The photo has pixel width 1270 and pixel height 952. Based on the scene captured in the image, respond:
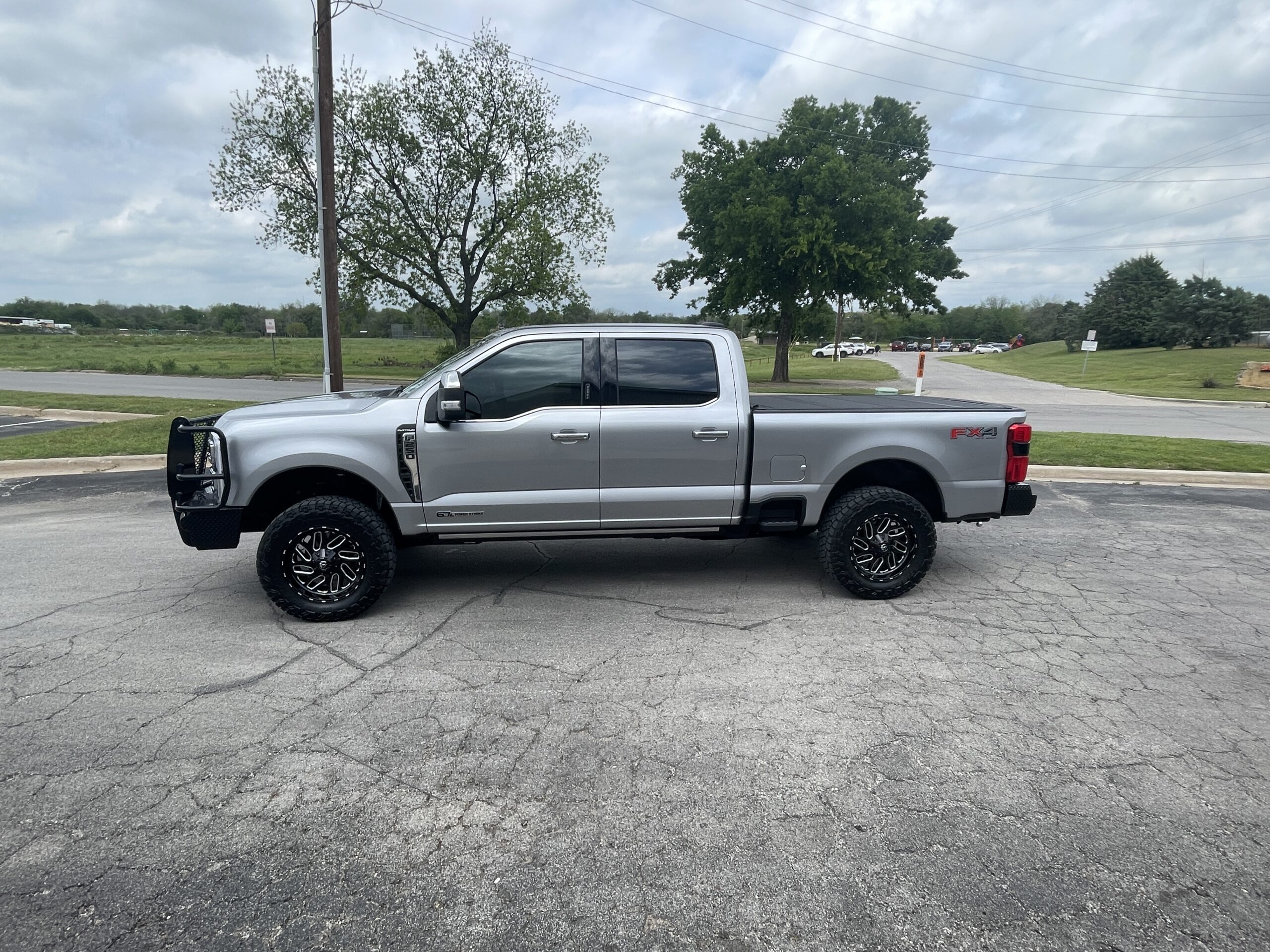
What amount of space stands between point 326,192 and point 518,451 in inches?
345

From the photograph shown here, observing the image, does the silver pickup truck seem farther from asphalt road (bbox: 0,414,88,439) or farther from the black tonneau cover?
asphalt road (bbox: 0,414,88,439)

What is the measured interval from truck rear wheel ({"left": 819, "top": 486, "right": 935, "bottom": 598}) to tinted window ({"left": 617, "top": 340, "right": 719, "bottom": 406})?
1.24m

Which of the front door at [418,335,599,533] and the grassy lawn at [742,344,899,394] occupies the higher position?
the grassy lawn at [742,344,899,394]

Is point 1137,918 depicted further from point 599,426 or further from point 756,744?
point 599,426

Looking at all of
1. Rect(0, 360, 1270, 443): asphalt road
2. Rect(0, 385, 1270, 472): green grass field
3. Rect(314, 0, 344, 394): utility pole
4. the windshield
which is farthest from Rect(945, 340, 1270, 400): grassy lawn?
the windshield

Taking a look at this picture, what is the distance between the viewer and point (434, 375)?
17.8 feet

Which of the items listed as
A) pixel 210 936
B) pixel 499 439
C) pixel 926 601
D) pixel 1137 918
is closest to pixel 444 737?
pixel 210 936

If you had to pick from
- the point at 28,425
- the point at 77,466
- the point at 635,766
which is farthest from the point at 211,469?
the point at 28,425

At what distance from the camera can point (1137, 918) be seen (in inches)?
96.3

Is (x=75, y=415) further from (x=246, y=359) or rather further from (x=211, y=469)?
(x=246, y=359)

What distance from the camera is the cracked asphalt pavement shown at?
8.05 ft

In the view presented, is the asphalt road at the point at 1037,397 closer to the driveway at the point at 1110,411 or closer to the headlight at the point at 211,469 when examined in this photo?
the driveway at the point at 1110,411

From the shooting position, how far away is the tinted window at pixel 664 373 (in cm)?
527

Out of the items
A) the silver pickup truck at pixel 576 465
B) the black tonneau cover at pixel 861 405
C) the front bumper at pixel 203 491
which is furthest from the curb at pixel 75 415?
the black tonneau cover at pixel 861 405
